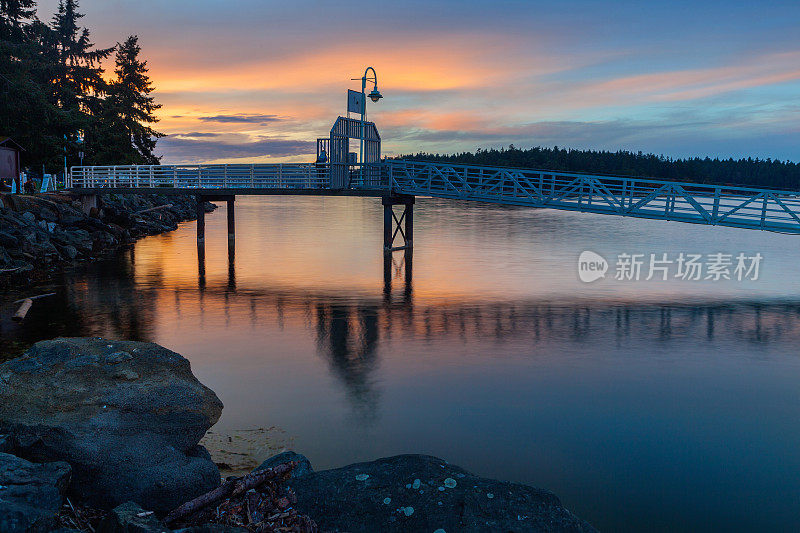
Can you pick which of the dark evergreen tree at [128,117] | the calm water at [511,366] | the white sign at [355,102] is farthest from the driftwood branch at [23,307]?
the dark evergreen tree at [128,117]

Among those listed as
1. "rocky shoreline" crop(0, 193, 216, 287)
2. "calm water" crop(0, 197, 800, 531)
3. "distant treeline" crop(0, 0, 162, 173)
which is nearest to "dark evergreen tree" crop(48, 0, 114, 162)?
A: "distant treeline" crop(0, 0, 162, 173)

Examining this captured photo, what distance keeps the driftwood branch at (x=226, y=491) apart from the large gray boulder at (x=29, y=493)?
101 centimetres

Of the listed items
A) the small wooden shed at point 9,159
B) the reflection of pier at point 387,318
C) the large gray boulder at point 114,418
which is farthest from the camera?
the small wooden shed at point 9,159

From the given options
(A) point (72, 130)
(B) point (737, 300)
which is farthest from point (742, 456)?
(A) point (72, 130)

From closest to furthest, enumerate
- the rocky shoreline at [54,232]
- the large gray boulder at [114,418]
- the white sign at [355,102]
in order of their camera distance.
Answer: the large gray boulder at [114,418]
the rocky shoreline at [54,232]
the white sign at [355,102]

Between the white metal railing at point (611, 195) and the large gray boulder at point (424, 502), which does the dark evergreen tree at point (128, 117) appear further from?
the large gray boulder at point (424, 502)

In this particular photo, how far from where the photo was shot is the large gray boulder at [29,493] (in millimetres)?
4957

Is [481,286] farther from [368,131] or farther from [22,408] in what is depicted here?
[22,408]

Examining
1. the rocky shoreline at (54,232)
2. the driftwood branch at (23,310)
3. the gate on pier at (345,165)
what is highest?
the gate on pier at (345,165)

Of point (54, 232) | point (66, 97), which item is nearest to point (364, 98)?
point (54, 232)

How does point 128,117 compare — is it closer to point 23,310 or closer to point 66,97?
point 66,97

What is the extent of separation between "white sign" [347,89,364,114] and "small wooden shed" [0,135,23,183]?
19.3 meters

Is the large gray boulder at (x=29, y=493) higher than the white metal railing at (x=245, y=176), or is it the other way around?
the white metal railing at (x=245, y=176)

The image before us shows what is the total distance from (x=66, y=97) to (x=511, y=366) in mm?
58443
